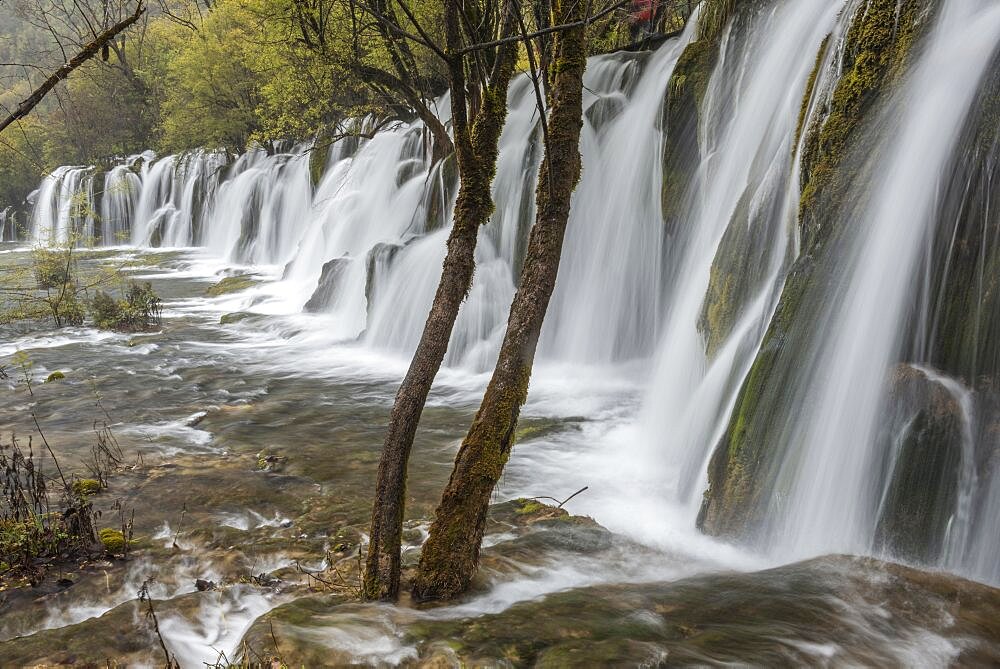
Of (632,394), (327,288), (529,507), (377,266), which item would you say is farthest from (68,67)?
(327,288)

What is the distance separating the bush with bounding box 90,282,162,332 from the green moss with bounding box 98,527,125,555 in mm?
9377

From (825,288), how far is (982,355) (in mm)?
1201

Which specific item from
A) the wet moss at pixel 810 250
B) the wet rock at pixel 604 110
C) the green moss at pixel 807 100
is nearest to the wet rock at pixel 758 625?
the wet moss at pixel 810 250

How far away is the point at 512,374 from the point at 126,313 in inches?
470

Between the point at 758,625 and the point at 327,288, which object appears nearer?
the point at 758,625

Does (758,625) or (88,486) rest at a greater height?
(758,625)

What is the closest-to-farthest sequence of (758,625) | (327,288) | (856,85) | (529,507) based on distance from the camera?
(758,625), (856,85), (529,507), (327,288)

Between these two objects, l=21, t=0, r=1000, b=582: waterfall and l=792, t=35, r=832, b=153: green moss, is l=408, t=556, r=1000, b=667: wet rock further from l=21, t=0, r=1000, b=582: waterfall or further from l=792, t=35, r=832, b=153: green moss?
l=792, t=35, r=832, b=153: green moss

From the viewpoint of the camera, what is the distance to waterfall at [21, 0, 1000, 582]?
4195 mm

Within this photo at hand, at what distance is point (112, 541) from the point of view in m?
4.53

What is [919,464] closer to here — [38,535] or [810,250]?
[810,250]

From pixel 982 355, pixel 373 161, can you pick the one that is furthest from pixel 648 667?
pixel 373 161

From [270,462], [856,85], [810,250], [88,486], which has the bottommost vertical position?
[88,486]

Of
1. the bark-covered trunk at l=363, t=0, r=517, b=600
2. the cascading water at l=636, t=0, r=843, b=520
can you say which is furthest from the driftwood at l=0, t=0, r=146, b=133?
the cascading water at l=636, t=0, r=843, b=520
